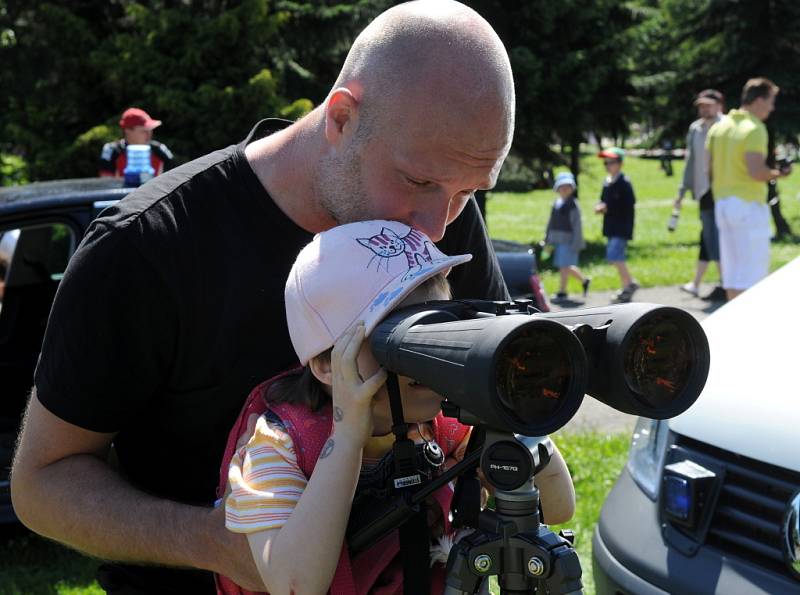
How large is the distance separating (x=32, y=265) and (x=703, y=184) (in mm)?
8150

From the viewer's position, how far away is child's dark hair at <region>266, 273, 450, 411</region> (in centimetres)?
166

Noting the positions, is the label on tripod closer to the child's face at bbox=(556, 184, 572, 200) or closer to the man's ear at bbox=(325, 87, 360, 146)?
the man's ear at bbox=(325, 87, 360, 146)

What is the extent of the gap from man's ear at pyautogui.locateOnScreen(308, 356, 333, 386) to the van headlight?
1564 millimetres

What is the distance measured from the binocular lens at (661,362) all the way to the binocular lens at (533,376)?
135 millimetres

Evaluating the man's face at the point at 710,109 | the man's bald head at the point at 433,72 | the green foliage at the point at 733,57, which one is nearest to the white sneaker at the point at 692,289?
the man's face at the point at 710,109

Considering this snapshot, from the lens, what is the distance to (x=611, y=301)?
455 inches

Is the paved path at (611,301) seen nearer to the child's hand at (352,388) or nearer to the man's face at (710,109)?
the man's face at (710,109)

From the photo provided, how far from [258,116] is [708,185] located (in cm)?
578

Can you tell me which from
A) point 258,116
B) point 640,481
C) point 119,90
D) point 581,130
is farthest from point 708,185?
point 640,481

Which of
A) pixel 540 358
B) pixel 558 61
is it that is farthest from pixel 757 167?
pixel 540 358

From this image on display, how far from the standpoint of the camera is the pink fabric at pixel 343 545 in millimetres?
1620

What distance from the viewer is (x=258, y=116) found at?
13352mm

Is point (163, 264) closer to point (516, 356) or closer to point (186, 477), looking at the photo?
point (186, 477)

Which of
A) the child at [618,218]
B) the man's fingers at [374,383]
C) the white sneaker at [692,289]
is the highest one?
the man's fingers at [374,383]
